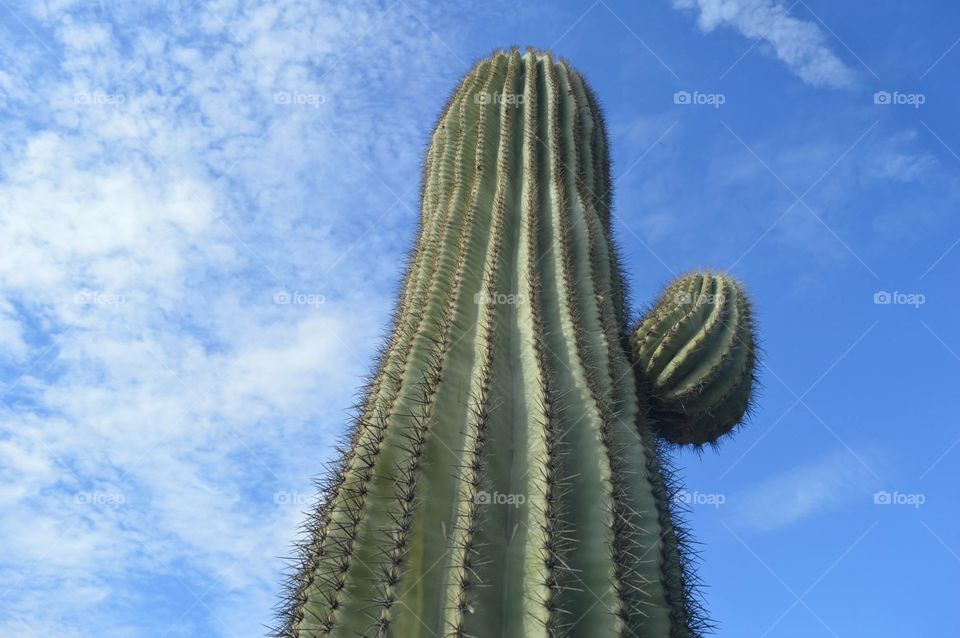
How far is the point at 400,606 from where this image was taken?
2.99 metres

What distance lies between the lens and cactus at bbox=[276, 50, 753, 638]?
306cm

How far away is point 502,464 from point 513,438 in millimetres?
192

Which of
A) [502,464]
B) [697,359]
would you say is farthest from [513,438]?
[697,359]

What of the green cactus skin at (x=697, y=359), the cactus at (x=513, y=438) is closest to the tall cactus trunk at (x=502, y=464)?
the cactus at (x=513, y=438)

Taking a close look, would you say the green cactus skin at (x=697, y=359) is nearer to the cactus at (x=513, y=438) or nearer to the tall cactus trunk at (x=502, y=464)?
the cactus at (x=513, y=438)

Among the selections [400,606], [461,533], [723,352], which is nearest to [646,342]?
[723,352]

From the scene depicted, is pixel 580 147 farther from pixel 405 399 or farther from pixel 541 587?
pixel 541 587

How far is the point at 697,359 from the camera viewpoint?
4.86 metres

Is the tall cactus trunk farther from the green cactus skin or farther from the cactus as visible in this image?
the green cactus skin

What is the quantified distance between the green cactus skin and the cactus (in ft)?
0.05

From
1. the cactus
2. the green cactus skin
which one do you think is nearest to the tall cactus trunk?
the cactus

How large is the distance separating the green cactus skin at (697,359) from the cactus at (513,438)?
0.02m

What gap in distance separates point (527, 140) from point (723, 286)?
6.06 ft

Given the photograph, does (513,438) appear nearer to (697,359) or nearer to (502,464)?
(502,464)
